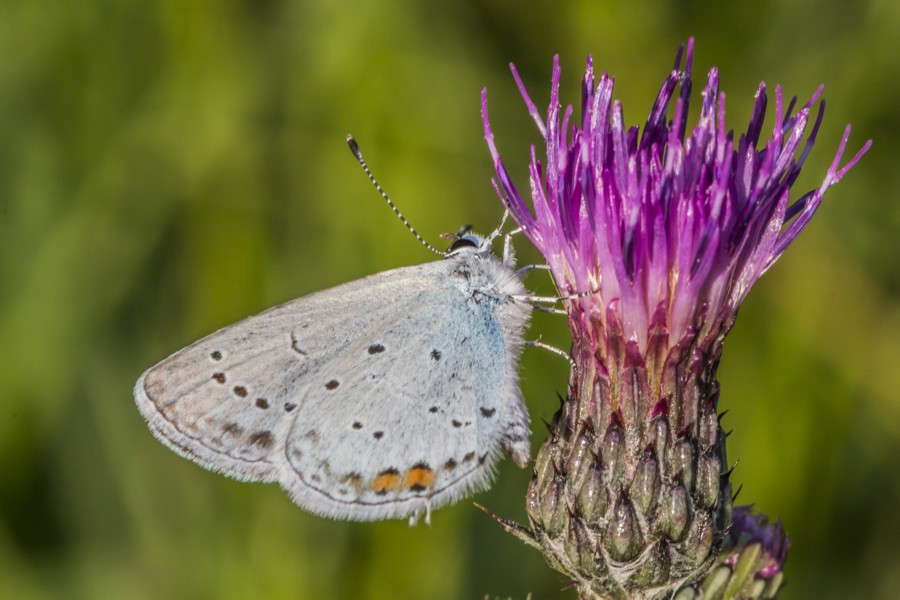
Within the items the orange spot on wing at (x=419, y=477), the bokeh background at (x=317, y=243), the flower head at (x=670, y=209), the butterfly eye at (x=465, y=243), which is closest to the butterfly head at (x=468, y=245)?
the butterfly eye at (x=465, y=243)

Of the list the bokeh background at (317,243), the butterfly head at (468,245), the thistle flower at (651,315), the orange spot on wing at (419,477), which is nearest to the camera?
the thistle flower at (651,315)

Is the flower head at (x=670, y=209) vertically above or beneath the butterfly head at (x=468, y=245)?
above

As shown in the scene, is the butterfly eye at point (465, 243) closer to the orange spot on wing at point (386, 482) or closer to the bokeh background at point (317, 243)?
the orange spot on wing at point (386, 482)

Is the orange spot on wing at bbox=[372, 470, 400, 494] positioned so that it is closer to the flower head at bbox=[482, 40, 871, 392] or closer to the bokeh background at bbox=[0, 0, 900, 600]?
the flower head at bbox=[482, 40, 871, 392]

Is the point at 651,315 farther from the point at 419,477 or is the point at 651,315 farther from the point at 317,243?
the point at 317,243

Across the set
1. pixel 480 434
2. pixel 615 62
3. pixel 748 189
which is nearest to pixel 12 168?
pixel 480 434

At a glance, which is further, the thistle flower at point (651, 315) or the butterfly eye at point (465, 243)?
the butterfly eye at point (465, 243)

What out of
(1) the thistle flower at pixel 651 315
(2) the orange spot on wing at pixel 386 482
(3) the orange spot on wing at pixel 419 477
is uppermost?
(1) the thistle flower at pixel 651 315
